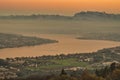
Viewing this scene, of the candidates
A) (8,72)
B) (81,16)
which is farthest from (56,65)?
(81,16)

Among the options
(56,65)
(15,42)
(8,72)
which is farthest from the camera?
(15,42)

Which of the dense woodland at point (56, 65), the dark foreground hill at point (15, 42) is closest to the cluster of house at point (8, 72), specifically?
the dense woodland at point (56, 65)

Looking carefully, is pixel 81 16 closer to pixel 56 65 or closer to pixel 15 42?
pixel 15 42

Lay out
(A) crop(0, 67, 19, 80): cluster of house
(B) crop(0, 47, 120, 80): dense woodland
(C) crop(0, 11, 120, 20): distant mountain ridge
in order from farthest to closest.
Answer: (C) crop(0, 11, 120, 20): distant mountain ridge, (B) crop(0, 47, 120, 80): dense woodland, (A) crop(0, 67, 19, 80): cluster of house

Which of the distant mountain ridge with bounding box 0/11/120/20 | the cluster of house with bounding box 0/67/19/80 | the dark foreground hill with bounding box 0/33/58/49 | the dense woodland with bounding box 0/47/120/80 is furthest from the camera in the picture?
the distant mountain ridge with bounding box 0/11/120/20

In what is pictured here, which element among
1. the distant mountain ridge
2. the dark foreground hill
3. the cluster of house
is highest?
the distant mountain ridge

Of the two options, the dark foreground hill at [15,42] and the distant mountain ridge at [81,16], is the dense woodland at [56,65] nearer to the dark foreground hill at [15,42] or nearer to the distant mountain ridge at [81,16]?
the dark foreground hill at [15,42]

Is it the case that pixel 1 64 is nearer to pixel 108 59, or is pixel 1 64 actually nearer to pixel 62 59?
pixel 62 59

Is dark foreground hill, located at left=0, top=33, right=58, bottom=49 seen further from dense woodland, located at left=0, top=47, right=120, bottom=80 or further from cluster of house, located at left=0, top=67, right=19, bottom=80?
cluster of house, located at left=0, top=67, right=19, bottom=80

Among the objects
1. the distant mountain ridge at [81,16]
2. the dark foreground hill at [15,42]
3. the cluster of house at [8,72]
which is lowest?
the cluster of house at [8,72]

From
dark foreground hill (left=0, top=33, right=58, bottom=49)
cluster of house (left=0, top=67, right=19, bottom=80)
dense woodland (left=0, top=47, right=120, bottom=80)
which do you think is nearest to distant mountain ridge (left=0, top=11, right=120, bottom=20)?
dark foreground hill (left=0, top=33, right=58, bottom=49)

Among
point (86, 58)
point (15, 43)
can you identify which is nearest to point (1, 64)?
point (86, 58)

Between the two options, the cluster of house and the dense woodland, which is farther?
the dense woodland
